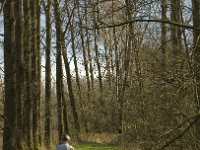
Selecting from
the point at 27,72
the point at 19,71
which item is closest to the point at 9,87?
the point at 19,71

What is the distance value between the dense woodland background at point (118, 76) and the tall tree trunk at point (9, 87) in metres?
0.03

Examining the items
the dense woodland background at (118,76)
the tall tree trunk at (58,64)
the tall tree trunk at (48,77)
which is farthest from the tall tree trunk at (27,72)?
the tall tree trunk at (58,64)

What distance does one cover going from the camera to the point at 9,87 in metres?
16.4

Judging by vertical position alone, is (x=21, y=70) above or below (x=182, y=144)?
above

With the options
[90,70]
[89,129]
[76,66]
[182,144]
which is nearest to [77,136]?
[89,129]

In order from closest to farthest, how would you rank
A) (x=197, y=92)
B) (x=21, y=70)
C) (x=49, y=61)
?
(x=197, y=92), (x=21, y=70), (x=49, y=61)

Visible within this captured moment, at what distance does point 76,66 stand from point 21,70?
23.8 meters

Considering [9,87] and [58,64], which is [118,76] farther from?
[58,64]

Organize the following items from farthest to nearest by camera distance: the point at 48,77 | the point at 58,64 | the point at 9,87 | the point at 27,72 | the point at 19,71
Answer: the point at 58,64 → the point at 48,77 → the point at 27,72 → the point at 19,71 → the point at 9,87

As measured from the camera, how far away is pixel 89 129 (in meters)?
40.2

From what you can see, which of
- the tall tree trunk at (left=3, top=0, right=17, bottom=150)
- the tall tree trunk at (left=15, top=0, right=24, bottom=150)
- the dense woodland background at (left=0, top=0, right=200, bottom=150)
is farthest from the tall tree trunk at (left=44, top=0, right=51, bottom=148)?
the tall tree trunk at (left=3, top=0, right=17, bottom=150)

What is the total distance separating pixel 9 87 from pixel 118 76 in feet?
19.5

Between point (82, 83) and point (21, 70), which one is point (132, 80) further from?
point (82, 83)

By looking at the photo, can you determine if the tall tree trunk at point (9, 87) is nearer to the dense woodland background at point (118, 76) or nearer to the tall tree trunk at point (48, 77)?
the dense woodland background at point (118, 76)
